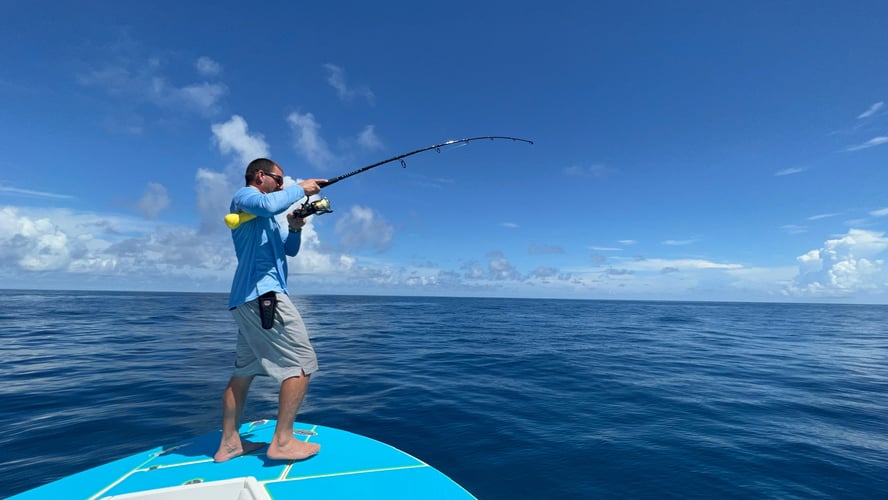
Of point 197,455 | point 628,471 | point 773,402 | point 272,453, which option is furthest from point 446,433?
point 773,402

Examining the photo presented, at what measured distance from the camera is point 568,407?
6910 millimetres

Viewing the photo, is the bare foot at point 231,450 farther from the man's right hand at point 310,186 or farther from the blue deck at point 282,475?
the man's right hand at point 310,186

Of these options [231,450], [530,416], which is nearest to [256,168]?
[231,450]

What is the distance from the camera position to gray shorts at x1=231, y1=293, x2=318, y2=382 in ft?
10.6

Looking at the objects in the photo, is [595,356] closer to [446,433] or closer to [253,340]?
[446,433]

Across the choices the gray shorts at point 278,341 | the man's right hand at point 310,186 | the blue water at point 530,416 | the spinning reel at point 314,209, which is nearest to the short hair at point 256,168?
the man's right hand at point 310,186

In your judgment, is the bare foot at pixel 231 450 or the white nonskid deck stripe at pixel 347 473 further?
the bare foot at pixel 231 450

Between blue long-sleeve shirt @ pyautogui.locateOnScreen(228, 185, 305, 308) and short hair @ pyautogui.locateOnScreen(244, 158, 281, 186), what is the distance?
0.22m

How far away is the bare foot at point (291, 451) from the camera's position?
10.8 ft

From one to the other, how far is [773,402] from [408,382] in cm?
791

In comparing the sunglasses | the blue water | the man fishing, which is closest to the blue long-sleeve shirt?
the man fishing

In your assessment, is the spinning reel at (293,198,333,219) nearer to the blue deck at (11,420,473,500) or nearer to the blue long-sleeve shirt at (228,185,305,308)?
the blue long-sleeve shirt at (228,185,305,308)

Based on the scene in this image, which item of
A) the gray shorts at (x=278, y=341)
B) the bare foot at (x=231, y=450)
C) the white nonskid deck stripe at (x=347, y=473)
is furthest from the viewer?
the bare foot at (x=231, y=450)

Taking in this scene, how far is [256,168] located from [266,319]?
1.45 meters
